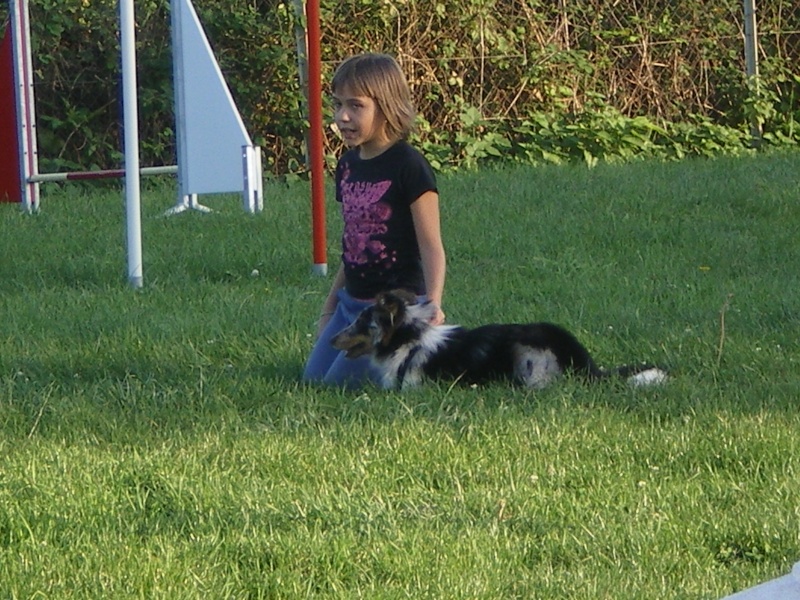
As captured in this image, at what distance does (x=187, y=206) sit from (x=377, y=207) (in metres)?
4.58

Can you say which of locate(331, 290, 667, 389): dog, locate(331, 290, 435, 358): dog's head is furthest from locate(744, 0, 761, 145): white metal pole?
locate(331, 290, 435, 358): dog's head

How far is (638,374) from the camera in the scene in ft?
16.0

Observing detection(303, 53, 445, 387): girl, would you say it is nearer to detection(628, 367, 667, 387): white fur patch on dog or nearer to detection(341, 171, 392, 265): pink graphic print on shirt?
detection(341, 171, 392, 265): pink graphic print on shirt

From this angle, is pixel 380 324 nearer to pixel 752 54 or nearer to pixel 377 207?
pixel 377 207

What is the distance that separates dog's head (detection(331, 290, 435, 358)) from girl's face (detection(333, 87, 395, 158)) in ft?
2.10

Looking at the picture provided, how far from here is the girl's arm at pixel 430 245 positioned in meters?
4.87

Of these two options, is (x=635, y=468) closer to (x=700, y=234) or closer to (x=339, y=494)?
(x=339, y=494)

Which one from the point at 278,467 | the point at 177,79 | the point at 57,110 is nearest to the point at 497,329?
the point at 278,467

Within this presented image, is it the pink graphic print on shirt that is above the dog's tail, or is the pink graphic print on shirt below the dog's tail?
above

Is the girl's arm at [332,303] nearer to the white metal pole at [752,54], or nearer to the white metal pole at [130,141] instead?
the white metal pole at [130,141]

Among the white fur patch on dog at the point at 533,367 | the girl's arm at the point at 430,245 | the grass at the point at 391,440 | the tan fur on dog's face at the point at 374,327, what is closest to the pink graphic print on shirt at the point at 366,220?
the girl's arm at the point at 430,245

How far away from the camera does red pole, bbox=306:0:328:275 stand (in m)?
7.05

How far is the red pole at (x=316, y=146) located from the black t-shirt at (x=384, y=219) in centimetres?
182

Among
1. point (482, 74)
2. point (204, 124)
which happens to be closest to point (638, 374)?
point (204, 124)
